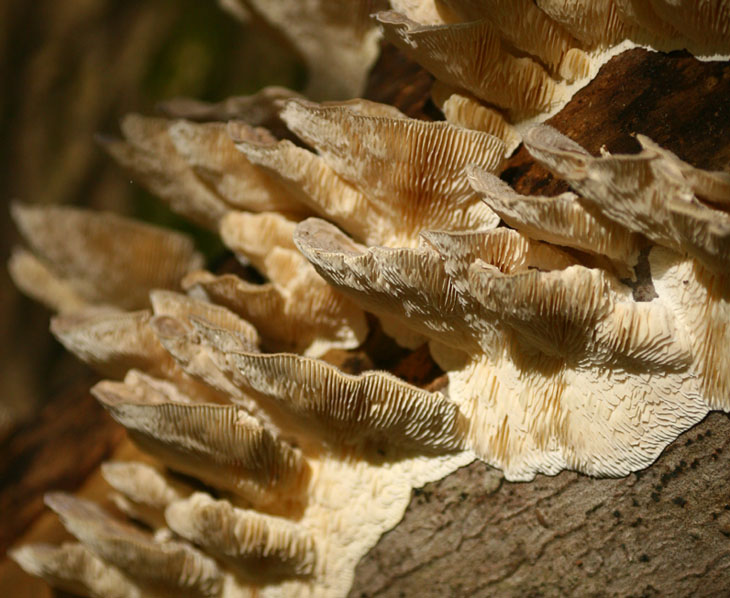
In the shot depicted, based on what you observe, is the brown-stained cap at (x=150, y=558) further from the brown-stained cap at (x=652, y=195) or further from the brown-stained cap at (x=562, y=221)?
the brown-stained cap at (x=652, y=195)

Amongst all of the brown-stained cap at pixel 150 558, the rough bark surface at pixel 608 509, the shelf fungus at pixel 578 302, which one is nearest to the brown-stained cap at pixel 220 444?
the brown-stained cap at pixel 150 558

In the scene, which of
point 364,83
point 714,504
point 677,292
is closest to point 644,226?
point 677,292

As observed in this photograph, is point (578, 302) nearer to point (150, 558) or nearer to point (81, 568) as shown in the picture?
point (150, 558)

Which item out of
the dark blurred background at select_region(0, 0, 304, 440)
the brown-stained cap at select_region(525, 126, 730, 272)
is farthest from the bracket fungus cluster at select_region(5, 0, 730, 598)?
the dark blurred background at select_region(0, 0, 304, 440)

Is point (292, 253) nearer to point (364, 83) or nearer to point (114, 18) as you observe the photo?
point (364, 83)

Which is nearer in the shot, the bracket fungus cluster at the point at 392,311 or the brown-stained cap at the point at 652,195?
the brown-stained cap at the point at 652,195

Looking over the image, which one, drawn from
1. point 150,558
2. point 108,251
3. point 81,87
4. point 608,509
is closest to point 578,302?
point 608,509
